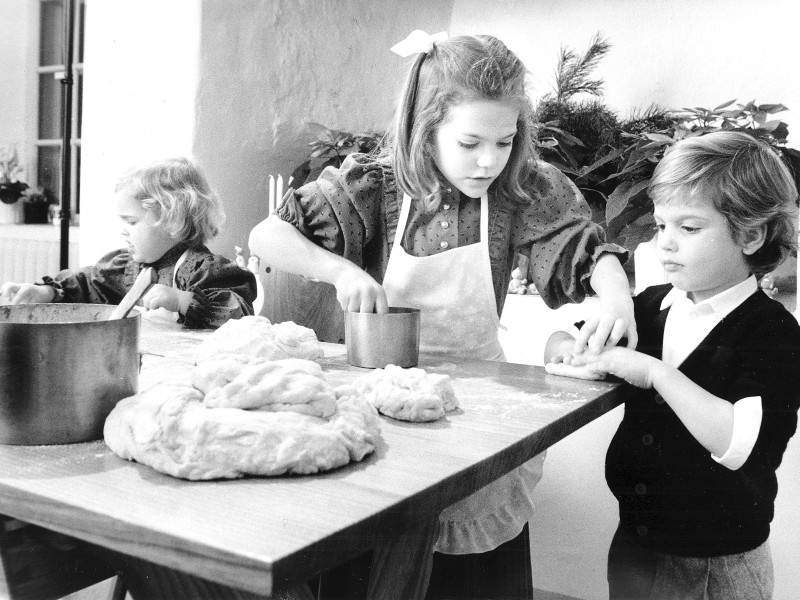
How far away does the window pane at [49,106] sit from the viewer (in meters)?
4.71

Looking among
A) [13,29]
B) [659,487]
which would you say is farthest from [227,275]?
[13,29]

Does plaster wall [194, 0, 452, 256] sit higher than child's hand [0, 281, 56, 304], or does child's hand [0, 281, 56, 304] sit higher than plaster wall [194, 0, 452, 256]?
plaster wall [194, 0, 452, 256]

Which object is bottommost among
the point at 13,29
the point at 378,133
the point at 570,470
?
the point at 570,470

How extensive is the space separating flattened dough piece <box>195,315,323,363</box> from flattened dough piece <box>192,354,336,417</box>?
0.88 feet

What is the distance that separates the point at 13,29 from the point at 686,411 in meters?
4.93

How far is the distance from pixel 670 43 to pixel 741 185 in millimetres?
2058

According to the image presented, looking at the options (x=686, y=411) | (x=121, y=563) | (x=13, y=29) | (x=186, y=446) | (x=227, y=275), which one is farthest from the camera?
(x=13, y=29)

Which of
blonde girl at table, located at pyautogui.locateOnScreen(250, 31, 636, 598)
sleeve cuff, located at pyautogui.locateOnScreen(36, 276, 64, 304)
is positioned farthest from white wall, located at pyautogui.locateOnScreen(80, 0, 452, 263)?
blonde girl at table, located at pyautogui.locateOnScreen(250, 31, 636, 598)

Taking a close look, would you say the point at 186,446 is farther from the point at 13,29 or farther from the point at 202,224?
the point at 13,29

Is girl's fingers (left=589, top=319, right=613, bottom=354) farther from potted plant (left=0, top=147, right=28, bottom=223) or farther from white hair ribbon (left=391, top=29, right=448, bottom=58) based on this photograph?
potted plant (left=0, top=147, right=28, bottom=223)

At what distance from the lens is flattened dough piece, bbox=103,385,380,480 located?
633 millimetres

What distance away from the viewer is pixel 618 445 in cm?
137

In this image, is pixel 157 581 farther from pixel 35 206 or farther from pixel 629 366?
pixel 35 206

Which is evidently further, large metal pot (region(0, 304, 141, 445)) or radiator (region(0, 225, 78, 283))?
radiator (region(0, 225, 78, 283))
